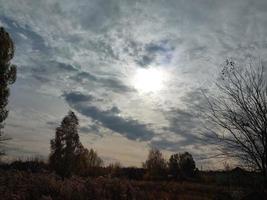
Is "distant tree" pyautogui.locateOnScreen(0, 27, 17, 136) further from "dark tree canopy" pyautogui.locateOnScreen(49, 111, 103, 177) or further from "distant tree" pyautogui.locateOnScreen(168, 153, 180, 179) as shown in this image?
"distant tree" pyautogui.locateOnScreen(168, 153, 180, 179)

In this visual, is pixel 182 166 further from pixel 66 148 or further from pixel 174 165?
pixel 66 148

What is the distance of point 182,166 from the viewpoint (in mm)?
74312

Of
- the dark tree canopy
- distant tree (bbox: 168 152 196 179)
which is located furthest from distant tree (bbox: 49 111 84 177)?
distant tree (bbox: 168 152 196 179)

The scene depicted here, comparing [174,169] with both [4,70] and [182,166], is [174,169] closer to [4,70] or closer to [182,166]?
[182,166]

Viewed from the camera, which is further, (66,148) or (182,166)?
(182,166)

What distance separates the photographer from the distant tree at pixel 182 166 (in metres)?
71.9

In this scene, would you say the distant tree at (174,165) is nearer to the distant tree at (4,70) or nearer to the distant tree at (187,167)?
the distant tree at (187,167)

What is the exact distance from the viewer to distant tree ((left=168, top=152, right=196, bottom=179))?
71944 millimetres

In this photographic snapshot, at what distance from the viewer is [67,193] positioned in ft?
40.3

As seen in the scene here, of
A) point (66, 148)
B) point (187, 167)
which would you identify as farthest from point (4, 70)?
point (187, 167)

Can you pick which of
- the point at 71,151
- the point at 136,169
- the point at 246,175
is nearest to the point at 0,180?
the point at 246,175

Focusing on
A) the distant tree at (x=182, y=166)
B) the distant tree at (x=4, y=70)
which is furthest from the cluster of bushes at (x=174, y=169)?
the distant tree at (x=4, y=70)

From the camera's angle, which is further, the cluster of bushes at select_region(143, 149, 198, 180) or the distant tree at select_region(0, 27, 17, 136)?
the cluster of bushes at select_region(143, 149, 198, 180)

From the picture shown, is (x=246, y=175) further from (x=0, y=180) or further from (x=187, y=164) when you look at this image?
(x=187, y=164)
